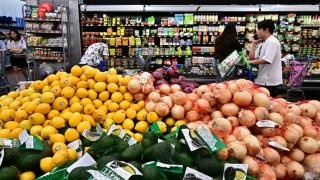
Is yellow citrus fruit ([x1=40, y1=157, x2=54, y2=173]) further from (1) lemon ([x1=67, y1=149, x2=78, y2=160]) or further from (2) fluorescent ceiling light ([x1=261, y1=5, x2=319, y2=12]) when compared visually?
(2) fluorescent ceiling light ([x1=261, y1=5, x2=319, y2=12])

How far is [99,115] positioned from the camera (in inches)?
80.7

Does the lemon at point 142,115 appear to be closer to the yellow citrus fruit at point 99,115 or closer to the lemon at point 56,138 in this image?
the yellow citrus fruit at point 99,115

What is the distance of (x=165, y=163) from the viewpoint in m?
1.45

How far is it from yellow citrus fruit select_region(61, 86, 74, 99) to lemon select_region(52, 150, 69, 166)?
62 centimetres

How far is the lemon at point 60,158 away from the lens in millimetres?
1556

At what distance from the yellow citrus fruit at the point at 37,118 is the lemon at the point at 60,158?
466mm

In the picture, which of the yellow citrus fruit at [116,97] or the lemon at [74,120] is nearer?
the lemon at [74,120]

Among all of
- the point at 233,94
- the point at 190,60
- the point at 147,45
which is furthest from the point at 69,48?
the point at 233,94

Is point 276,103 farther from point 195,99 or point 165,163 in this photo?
point 165,163

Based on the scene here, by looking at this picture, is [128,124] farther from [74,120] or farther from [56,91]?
[56,91]

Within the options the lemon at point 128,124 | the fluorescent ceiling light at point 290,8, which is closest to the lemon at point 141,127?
the lemon at point 128,124

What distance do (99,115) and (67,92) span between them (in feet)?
1.03

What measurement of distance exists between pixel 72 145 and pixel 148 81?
31.5 inches

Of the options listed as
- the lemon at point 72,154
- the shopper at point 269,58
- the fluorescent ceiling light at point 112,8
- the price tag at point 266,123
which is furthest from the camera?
Answer: the fluorescent ceiling light at point 112,8
